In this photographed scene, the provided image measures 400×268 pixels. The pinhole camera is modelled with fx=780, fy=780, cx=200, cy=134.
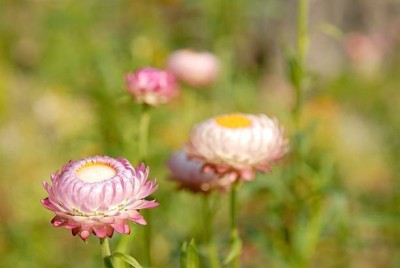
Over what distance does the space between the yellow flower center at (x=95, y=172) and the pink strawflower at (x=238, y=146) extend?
1.20 ft

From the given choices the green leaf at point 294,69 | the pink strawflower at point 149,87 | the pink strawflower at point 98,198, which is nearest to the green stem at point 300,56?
the green leaf at point 294,69

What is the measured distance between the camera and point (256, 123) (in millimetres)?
1502

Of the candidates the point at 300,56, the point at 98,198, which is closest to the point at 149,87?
the point at 300,56

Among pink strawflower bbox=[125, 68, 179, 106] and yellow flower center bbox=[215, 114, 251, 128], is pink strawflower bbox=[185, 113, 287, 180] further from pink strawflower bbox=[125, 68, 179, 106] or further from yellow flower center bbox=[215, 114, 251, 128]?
pink strawflower bbox=[125, 68, 179, 106]

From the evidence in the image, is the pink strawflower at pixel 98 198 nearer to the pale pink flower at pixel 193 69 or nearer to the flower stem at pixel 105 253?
the flower stem at pixel 105 253

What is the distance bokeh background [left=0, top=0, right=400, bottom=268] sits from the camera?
2023 mm

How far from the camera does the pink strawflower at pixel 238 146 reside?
146 centimetres

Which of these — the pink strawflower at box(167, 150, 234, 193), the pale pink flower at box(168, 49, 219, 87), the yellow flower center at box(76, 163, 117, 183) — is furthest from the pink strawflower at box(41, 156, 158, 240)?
the pale pink flower at box(168, 49, 219, 87)

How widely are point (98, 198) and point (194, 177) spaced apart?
1.81ft

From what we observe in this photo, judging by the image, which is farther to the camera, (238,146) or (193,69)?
(193,69)

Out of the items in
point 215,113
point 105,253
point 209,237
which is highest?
point 105,253

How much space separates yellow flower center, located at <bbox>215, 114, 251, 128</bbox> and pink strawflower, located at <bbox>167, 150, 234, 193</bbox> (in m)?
0.12

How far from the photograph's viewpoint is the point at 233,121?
150 centimetres

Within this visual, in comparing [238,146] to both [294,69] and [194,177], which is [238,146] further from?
[294,69]
